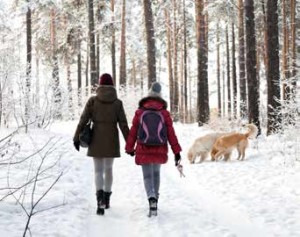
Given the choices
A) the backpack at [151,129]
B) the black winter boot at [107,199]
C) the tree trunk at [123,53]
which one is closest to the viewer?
the backpack at [151,129]

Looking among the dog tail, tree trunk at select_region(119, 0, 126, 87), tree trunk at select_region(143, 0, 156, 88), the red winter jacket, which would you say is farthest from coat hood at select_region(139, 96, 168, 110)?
tree trunk at select_region(119, 0, 126, 87)

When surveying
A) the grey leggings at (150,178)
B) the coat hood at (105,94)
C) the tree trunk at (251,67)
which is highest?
the tree trunk at (251,67)

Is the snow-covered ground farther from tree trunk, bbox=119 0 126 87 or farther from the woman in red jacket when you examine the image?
tree trunk, bbox=119 0 126 87

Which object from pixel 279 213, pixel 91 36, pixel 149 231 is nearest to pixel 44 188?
pixel 149 231

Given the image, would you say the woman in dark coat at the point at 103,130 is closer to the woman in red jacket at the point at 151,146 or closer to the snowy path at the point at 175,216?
the woman in red jacket at the point at 151,146

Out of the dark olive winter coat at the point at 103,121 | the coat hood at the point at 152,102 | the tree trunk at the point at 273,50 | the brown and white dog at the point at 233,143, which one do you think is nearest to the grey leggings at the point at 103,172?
the dark olive winter coat at the point at 103,121

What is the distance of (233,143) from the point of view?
10.1 metres

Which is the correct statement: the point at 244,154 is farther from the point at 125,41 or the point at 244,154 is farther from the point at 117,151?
the point at 125,41

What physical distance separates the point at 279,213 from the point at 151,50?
11.2 meters

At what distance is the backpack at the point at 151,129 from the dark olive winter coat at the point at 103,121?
44 cm

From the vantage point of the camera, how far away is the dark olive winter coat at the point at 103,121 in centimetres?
613

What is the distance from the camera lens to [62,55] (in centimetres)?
2819

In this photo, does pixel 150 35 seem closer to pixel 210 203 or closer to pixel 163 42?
pixel 210 203

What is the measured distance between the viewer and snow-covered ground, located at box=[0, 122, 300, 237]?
535cm
